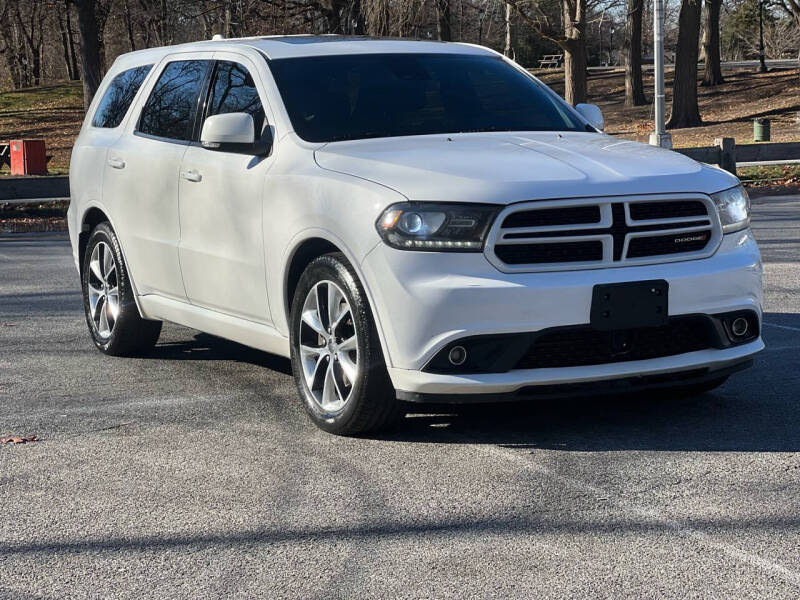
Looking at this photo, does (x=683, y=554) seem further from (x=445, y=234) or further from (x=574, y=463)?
(x=445, y=234)

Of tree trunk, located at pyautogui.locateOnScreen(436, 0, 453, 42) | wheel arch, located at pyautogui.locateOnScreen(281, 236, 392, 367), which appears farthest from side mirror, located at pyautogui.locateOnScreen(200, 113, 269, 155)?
tree trunk, located at pyautogui.locateOnScreen(436, 0, 453, 42)

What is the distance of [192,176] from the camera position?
275 inches

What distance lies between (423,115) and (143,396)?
2126mm

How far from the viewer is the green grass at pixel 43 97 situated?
55875 millimetres

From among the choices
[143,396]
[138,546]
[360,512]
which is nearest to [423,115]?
[143,396]

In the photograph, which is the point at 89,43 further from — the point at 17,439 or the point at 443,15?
the point at 17,439

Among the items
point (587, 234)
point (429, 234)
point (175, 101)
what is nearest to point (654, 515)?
point (587, 234)

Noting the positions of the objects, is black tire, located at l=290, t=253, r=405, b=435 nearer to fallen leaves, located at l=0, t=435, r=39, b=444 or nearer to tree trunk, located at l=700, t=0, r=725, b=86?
fallen leaves, located at l=0, t=435, r=39, b=444

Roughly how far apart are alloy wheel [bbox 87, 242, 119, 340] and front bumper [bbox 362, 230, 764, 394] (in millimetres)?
3090

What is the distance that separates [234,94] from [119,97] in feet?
5.59

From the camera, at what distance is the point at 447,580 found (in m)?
3.96

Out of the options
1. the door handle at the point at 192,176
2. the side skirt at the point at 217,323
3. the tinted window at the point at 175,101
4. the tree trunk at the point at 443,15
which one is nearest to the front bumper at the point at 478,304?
the side skirt at the point at 217,323

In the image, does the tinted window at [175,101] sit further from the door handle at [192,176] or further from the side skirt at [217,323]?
the side skirt at [217,323]

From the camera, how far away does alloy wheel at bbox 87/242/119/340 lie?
26.7 ft
